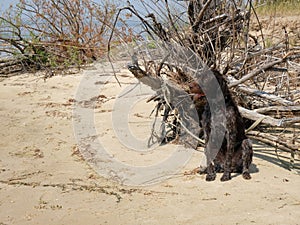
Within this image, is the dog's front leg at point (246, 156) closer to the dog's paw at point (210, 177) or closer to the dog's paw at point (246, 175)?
the dog's paw at point (246, 175)

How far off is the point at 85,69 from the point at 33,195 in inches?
306

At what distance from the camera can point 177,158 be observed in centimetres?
515

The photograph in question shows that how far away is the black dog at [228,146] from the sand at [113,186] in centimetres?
14

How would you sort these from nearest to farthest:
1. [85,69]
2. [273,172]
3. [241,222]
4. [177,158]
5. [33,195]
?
1. [241,222]
2. [33,195]
3. [273,172]
4. [177,158]
5. [85,69]

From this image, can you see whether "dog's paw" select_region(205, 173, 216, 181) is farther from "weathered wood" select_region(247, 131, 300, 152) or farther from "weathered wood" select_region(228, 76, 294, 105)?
"weathered wood" select_region(228, 76, 294, 105)

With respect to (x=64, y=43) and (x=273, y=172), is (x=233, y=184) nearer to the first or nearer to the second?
(x=273, y=172)

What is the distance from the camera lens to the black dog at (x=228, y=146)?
444 cm

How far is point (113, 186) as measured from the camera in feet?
14.4

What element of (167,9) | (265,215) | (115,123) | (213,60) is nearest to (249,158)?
(265,215)

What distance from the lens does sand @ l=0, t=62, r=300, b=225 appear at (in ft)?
12.0

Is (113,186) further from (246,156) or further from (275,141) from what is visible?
(275,141)

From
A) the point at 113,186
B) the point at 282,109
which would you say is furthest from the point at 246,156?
the point at 113,186

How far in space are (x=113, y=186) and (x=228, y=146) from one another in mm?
1269

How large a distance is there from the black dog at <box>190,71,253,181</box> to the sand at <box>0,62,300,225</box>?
135 millimetres
